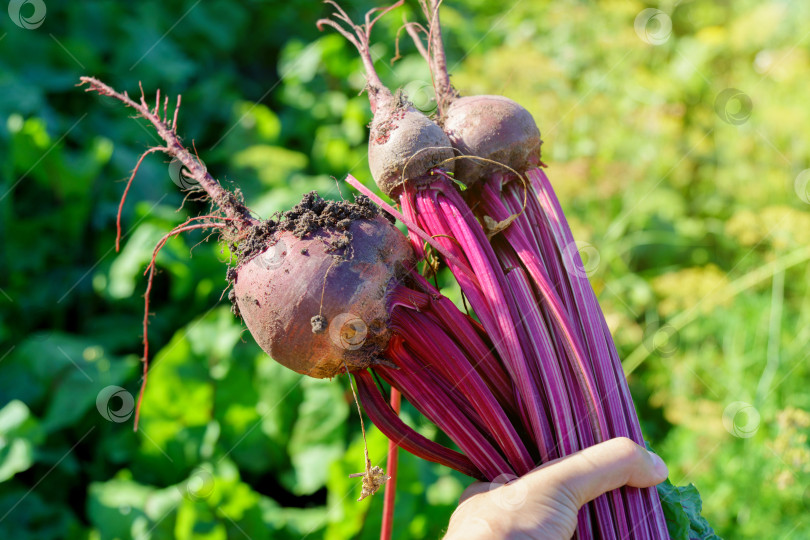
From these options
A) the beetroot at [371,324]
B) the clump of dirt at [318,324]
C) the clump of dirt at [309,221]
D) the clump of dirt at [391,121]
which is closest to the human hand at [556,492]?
the beetroot at [371,324]

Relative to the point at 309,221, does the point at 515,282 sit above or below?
below

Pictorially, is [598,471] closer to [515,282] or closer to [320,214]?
[515,282]

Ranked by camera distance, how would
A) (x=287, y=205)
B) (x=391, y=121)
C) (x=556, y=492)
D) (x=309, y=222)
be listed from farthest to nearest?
(x=287, y=205)
(x=391, y=121)
(x=309, y=222)
(x=556, y=492)

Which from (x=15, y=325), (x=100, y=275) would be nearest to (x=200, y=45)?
(x=100, y=275)

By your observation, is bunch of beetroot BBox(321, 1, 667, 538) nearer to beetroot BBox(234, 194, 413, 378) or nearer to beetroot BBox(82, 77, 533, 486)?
beetroot BBox(82, 77, 533, 486)

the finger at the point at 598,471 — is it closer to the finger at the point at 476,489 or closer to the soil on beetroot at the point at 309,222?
the finger at the point at 476,489

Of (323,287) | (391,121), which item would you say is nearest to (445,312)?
(323,287)

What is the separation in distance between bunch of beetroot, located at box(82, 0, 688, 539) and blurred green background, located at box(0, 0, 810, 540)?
118 centimetres

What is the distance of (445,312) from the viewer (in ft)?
4.82

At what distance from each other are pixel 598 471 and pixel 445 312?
20.5 inches

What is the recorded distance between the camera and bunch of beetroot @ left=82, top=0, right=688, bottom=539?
55.3 inches

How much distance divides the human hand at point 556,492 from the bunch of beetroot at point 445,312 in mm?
79

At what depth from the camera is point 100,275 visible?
13.0 ft

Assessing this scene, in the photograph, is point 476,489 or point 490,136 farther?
point 490,136
